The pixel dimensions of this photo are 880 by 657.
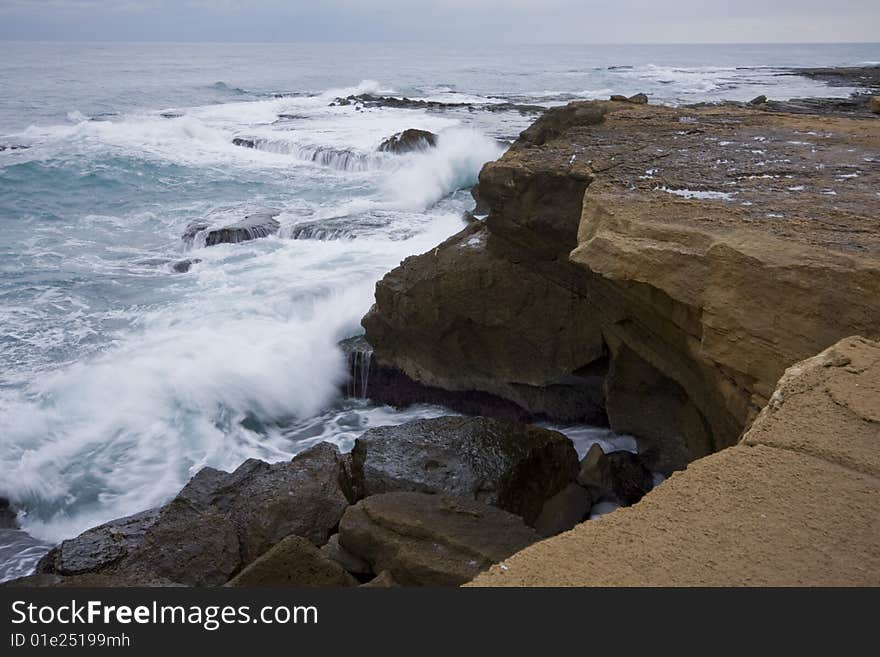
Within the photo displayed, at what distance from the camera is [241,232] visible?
443 inches

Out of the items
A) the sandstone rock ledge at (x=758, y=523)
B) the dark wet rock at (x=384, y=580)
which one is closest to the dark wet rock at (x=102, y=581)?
the dark wet rock at (x=384, y=580)

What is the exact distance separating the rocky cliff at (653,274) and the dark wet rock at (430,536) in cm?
131

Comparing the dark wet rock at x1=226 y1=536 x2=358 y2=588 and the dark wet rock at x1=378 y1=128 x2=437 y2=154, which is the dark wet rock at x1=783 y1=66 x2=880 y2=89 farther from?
the dark wet rock at x1=226 y1=536 x2=358 y2=588

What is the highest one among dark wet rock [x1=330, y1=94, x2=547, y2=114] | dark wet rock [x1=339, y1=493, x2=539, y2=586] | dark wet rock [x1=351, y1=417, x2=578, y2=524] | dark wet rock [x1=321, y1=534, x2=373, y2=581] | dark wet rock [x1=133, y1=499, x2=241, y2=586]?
dark wet rock [x1=330, y1=94, x2=547, y2=114]

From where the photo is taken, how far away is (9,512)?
5.41m

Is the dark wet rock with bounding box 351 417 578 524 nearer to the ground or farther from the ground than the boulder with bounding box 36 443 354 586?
farther from the ground

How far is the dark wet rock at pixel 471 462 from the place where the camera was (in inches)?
176

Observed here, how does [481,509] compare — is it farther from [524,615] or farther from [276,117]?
[276,117]

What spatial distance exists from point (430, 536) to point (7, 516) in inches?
140

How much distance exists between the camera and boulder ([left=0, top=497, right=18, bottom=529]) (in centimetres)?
528

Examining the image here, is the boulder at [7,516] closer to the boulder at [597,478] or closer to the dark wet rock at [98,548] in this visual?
the dark wet rock at [98,548]

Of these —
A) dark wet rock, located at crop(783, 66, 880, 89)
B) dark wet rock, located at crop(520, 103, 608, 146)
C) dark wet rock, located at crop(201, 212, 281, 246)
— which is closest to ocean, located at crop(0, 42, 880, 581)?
dark wet rock, located at crop(201, 212, 281, 246)

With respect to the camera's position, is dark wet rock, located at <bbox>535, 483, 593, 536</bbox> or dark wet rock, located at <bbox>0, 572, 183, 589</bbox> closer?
dark wet rock, located at <bbox>0, 572, 183, 589</bbox>

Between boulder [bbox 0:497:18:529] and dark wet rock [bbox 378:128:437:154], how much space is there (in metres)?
14.1
